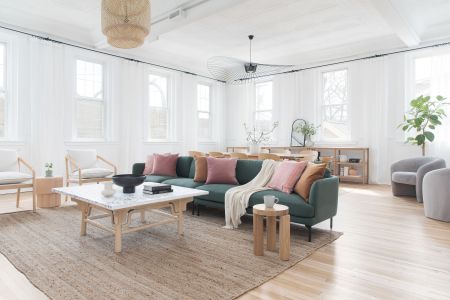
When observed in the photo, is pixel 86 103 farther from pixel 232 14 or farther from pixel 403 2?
pixel 403 2

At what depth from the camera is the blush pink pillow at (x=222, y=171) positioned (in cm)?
415

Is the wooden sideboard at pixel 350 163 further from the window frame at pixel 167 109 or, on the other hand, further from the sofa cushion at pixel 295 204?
the sofa cushion at pixel 295 204

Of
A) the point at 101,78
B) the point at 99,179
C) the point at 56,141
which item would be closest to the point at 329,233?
the point at 99,179

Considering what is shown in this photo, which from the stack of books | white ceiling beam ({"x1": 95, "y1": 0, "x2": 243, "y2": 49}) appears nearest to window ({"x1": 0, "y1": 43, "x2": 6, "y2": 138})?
white ceiling beam ({"x1": 95, "y1": 0, "x2": 243, "y2": 49})

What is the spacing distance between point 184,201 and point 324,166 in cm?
153

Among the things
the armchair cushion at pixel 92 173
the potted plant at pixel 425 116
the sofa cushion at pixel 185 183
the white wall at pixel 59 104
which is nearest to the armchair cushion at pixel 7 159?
the armchair cushion at pixel 92 173

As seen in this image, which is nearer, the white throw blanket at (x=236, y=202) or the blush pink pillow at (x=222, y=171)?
the white throw blanket at (x=236, y=202)

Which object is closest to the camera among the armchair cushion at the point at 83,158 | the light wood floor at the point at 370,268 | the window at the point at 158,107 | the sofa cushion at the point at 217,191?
the light wood floor at the point at 370,268

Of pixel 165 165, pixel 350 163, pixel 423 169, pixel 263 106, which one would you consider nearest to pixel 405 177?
pixel 423 169

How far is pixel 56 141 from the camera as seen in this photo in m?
5.93

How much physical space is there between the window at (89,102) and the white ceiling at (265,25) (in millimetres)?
563

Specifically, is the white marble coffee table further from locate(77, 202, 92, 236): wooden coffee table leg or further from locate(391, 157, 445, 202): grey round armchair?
locate(391, 157, 445, 202): grey round armchair

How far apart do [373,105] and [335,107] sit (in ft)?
3.09

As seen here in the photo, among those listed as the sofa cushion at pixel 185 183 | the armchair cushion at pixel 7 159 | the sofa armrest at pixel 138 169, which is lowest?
the sofa cushion at pixel 185 183
